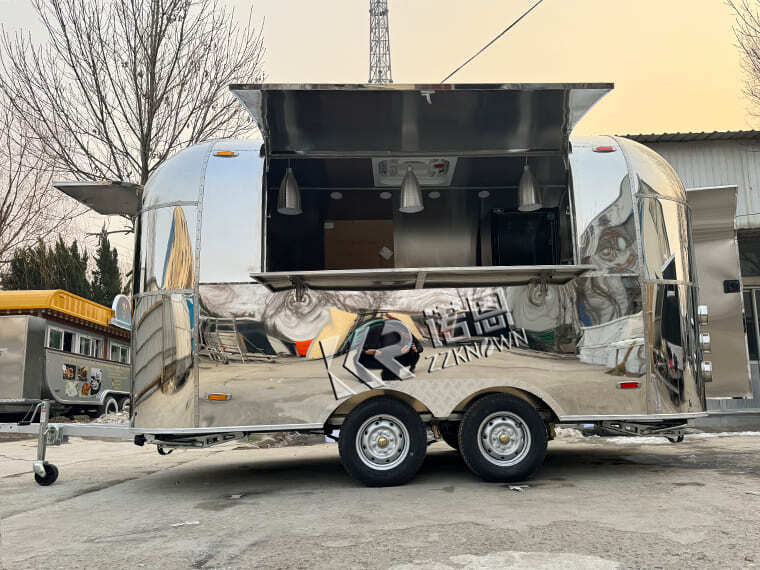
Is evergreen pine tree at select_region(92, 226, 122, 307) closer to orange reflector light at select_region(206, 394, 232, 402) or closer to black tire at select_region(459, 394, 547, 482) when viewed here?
orange reflector light at select_region(206, 394, 232, 402)

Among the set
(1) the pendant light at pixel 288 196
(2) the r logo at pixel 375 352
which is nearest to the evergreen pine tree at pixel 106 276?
(1) the pendant light at pixel 288 196

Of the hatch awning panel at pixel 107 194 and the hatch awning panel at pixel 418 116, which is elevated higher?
the hatch awning panel at pixel 418 116

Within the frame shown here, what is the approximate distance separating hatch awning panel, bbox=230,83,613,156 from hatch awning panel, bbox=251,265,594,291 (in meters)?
1.38

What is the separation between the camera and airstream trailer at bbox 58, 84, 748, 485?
5.58 meters

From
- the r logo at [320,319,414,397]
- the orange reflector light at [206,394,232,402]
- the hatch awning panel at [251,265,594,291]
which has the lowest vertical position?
the orange reflector light at [206,394,232,402]

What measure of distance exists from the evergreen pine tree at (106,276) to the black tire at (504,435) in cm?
1948

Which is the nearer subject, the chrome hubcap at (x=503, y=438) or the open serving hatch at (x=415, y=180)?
the open serving hatch at (x=415, y=180)

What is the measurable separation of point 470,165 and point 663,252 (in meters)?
2.23

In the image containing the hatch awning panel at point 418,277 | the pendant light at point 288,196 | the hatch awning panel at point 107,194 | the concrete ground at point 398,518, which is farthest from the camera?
the pendant light at point 288,196

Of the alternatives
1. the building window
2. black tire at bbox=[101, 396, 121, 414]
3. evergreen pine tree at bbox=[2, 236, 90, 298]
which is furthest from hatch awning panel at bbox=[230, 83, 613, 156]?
evergreen pine tree at bbox=[2, 236, 90, 298]

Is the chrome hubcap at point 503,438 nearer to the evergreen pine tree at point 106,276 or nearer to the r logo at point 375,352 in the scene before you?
the r logo at point 375,352

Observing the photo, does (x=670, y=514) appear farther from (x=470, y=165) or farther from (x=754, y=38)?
(x=754, y=38)

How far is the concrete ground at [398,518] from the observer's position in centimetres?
358

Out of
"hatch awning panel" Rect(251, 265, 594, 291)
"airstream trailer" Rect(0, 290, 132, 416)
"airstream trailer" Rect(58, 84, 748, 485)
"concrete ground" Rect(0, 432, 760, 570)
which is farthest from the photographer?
"airstream trailer" Rect(0, 290, 132, 416)
